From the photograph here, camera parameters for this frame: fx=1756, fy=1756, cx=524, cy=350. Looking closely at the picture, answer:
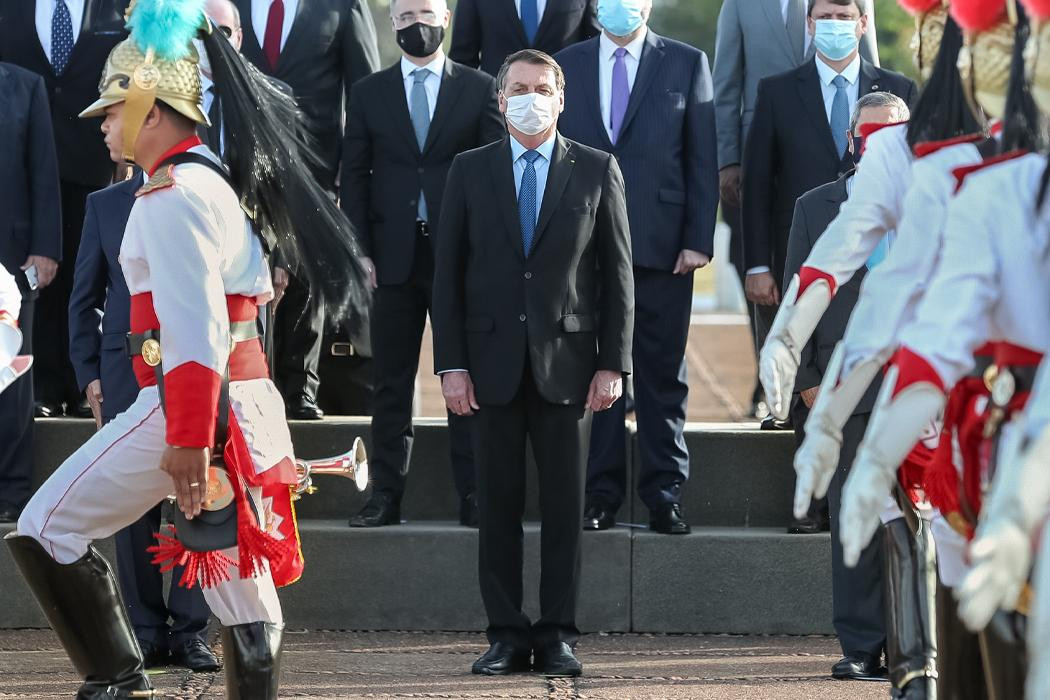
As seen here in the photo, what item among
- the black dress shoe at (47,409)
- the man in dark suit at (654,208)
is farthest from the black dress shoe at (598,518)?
the black dress shoe at (47,409)

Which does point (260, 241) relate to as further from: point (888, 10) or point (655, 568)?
point (888, 10)

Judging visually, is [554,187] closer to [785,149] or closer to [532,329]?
[532,329]

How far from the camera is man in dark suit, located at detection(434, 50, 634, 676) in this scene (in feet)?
20.2

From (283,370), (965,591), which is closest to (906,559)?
(965,591)

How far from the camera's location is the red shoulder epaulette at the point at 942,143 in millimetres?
3768

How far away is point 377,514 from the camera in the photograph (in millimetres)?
7164

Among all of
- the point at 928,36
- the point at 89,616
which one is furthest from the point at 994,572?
the point at 89,616

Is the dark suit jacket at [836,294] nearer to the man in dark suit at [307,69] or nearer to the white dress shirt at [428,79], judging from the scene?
the white dress shirt at [428,79]

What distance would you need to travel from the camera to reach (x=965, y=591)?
270 cm

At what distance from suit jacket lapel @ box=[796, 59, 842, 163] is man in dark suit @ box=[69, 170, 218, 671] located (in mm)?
2666

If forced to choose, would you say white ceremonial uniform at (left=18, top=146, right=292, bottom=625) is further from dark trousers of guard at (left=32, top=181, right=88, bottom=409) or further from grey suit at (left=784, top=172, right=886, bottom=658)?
dark trousers of guard at (left=32, top=181, right=88, bottom=409)

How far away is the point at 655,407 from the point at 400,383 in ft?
3.37

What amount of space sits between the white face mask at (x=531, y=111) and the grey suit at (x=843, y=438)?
38.3 inches

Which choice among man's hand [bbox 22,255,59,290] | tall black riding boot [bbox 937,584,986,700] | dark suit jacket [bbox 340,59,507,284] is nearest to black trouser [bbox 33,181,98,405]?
man's hand [bbox 22,255,59,290]
